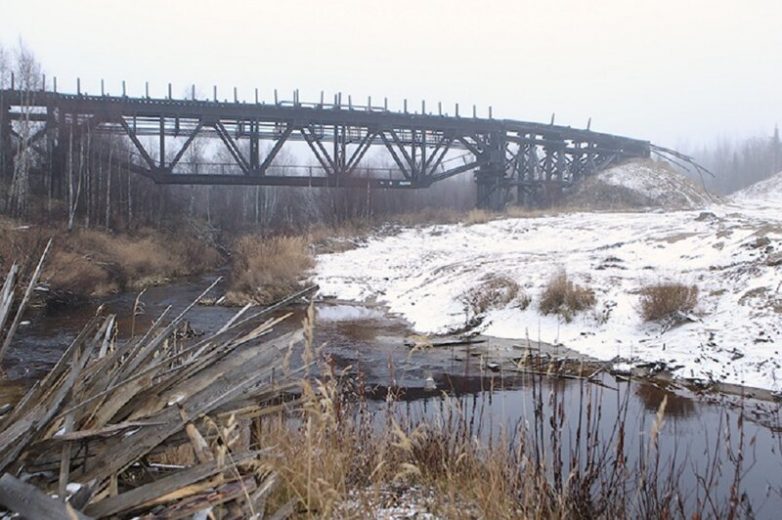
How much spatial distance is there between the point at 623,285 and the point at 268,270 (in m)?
10.6

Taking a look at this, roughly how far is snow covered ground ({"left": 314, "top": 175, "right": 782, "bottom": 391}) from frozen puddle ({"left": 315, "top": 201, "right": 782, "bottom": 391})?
0.03m

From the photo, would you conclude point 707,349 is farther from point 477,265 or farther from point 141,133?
point 141,133

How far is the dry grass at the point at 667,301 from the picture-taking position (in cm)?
1008

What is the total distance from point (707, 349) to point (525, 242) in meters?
15.7

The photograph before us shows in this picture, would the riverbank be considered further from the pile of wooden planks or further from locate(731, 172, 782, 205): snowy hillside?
locate(731, 172, 782, 205): snowy hillside

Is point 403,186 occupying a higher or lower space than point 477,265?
higher

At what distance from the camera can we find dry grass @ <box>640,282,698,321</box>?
1008 centimetres

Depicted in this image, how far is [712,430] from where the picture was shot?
20.3ft

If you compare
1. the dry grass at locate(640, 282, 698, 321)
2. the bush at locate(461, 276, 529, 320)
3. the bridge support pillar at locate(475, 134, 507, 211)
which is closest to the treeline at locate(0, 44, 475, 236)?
the bridge support pillar at locate(475, 134, 507, 211)

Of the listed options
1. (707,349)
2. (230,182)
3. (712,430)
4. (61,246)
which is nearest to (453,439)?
(712,430)

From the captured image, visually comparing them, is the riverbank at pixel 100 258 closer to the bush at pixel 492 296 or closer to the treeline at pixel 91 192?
the treeline at pixel 91 192

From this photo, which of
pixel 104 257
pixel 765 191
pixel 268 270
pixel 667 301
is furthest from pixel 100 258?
pixel 765 191

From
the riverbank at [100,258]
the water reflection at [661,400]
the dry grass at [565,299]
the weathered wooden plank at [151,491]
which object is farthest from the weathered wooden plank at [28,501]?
the riverbank at [100,258]

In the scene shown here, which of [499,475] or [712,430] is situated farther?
[712,430]
